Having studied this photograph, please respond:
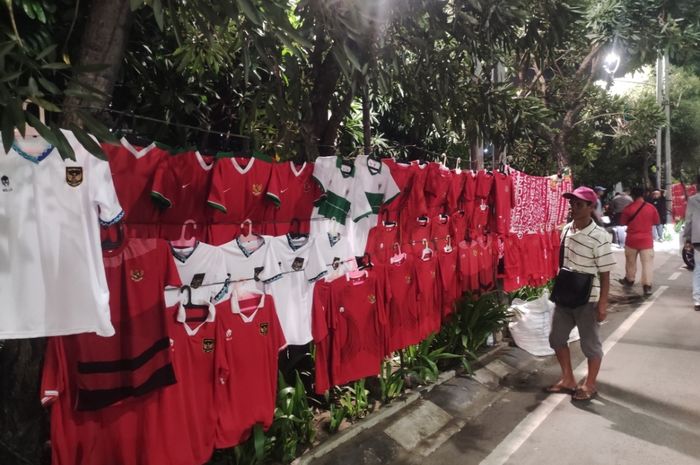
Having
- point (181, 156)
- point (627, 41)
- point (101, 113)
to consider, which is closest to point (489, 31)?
point (181, 156)

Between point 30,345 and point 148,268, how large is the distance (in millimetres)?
715

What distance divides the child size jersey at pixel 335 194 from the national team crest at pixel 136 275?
1.49 meters

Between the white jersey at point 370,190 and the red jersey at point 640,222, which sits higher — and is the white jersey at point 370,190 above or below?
above

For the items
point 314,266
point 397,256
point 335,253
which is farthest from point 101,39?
point 397,256

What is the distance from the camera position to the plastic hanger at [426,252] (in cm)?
510

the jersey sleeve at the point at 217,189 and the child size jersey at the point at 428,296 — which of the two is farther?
the child size jersey at the point at 428,296

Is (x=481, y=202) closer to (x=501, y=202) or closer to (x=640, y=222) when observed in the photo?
(x=501, y=202)

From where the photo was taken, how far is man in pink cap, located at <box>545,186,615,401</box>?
4.67 meters

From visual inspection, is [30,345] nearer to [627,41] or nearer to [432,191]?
[432,191]

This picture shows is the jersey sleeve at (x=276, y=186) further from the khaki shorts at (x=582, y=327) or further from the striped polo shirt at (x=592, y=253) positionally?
the khaki shorts at (x=582, y=327)

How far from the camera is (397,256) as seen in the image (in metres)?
4.79

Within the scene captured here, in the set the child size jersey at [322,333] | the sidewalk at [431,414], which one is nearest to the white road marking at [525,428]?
the sidewalk at [431,414]

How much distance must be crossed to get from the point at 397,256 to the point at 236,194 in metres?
1.90

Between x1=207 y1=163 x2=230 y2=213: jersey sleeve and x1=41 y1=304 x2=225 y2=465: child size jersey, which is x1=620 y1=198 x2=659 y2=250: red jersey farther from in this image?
x1=41 y1=304 x2=225 y2=465: child size jersey
